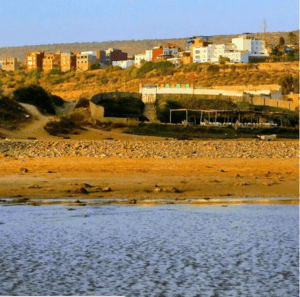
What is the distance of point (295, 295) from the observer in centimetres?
938

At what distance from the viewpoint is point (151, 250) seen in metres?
12.3

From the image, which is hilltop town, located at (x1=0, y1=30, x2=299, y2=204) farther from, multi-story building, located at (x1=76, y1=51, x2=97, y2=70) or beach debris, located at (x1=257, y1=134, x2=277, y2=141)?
multi-story building, located at (x1=76, y1=51, x2=97, y2=70)

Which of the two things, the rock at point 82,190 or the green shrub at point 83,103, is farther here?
the green shrub at point 83,103

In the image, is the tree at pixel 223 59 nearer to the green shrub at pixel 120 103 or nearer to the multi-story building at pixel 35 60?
the multi-story building at pixel 35 60

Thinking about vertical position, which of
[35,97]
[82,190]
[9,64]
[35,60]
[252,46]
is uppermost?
[252,46]

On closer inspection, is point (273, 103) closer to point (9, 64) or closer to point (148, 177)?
point (148, 177)

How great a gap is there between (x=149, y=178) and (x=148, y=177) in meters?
0.19

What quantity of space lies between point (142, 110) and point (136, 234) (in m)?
40.4

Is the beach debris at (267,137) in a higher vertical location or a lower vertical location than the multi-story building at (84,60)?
lower

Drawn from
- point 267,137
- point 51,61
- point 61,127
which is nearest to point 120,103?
point 61,127

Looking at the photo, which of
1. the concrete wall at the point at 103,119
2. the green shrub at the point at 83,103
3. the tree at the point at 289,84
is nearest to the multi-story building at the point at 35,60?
the tree at the point at 289,84

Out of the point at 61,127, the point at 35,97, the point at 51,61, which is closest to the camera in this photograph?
the point at 61,127

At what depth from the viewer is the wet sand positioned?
18.6 m

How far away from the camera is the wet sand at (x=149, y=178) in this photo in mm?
18594
